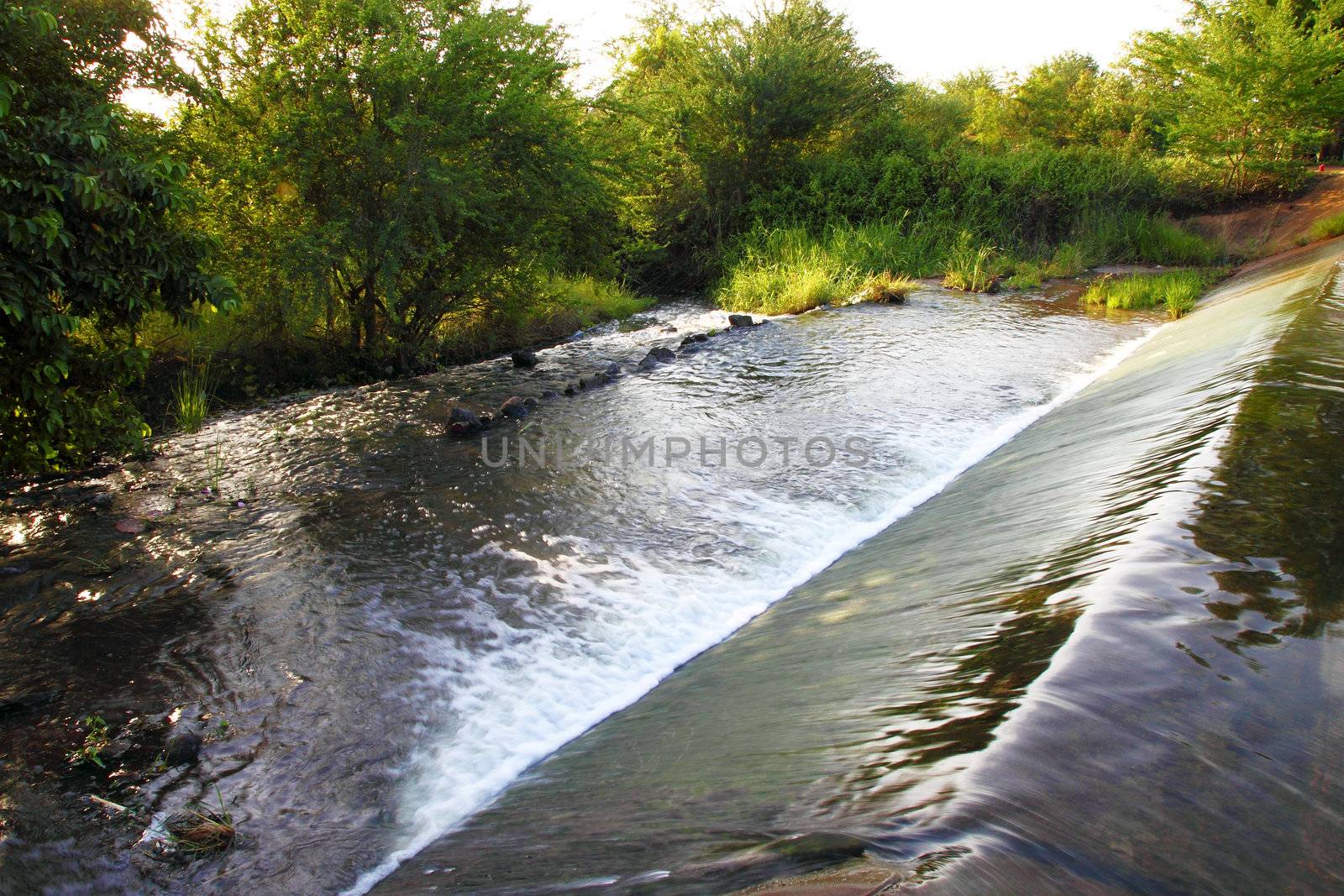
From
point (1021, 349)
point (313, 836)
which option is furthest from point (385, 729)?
point (1021, 349)

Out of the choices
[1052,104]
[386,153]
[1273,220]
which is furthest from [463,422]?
[1052,104]

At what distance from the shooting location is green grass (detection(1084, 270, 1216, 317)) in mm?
11641

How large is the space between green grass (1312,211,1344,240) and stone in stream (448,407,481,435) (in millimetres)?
15414

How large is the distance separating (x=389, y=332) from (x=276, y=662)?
23.2 feet

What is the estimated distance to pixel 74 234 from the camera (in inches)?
157

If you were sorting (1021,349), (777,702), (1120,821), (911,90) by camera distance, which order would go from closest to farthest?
1. (1120,821)
2. (777,702)
3. (1021,349)
4. (911,90)

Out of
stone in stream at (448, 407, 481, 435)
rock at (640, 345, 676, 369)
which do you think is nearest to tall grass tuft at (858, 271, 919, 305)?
rock at (640, 345, 676, 369)

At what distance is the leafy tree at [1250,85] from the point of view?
52.8ft

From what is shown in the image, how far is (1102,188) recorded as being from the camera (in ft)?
57.5

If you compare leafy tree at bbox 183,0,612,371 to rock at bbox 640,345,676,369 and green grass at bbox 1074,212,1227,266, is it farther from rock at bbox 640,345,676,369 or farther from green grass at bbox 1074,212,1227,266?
green grass at bbox 1074,212,1227,266

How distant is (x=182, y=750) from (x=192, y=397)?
5.64m

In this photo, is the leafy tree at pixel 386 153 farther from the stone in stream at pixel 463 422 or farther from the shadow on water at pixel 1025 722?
the shadow on water at pixel 1025 722

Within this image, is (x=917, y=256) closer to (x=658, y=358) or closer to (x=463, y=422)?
(x=658, y=358)

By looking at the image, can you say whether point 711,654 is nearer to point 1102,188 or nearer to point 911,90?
point 1102,188
